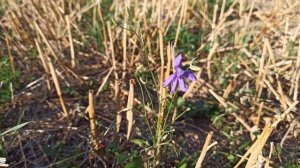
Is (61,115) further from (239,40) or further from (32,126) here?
(239,40)

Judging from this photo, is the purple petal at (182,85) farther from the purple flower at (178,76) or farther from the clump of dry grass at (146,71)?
the clump of dry grass at (146,71)

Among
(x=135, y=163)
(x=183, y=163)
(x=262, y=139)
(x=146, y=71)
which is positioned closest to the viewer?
(x=262, y=139)

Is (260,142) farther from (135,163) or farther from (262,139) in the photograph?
(135,163)

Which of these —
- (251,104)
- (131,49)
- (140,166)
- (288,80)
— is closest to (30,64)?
(131,49)

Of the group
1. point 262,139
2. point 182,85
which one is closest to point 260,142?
point 262,139

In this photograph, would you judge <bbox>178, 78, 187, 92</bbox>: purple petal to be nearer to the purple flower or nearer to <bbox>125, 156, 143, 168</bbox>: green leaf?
the purple flower

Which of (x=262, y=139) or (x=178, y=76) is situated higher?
(x=178, y=76)

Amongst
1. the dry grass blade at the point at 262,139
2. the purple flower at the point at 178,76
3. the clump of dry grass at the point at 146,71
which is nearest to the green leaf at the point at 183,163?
the clump of dry grass at the point at 146,71

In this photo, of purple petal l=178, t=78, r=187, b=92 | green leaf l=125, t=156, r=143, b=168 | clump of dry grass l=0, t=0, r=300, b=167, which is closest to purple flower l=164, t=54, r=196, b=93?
purple petal l=178, t=78, r=187, b=92
